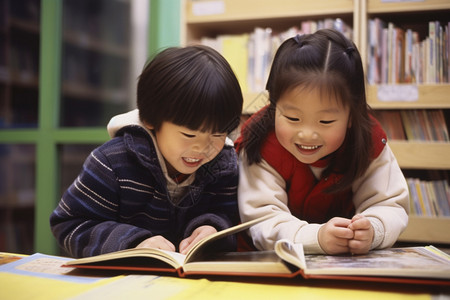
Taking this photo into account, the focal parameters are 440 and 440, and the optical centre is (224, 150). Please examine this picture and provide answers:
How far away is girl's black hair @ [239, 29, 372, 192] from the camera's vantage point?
0.88m

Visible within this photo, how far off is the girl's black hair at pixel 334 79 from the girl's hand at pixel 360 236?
0.19 metres

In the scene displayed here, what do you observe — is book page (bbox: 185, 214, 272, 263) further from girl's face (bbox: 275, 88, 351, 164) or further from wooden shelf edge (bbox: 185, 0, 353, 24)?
wooden shelf edge (bbox: 185, 0, 353, 24)

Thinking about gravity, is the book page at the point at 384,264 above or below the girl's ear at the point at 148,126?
below

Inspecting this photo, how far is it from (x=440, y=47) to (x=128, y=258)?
152 cm

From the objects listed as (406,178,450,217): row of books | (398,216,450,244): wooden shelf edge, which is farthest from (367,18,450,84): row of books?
(398,216,450,244): wooden shelf edge

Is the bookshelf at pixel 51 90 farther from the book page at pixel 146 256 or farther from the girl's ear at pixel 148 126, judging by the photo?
the book page at pixel 146 256

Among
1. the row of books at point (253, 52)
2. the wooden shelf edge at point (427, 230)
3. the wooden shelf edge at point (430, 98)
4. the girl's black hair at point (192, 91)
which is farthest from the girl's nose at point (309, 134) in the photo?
the row of books at point (253, 52)

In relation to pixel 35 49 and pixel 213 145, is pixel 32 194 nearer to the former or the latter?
pixel 35 49

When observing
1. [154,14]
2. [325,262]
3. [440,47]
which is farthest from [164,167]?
[154,14]

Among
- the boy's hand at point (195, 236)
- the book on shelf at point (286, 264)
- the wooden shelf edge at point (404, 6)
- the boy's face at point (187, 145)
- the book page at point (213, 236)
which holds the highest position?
the wooden shelf edge at point (404, 6)

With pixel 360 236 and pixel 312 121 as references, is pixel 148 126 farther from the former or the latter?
pixel 360 236

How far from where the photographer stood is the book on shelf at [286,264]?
0.59 m

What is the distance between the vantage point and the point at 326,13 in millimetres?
1832

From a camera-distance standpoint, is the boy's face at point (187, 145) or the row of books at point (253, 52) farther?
the row of books at point (253, 52)
